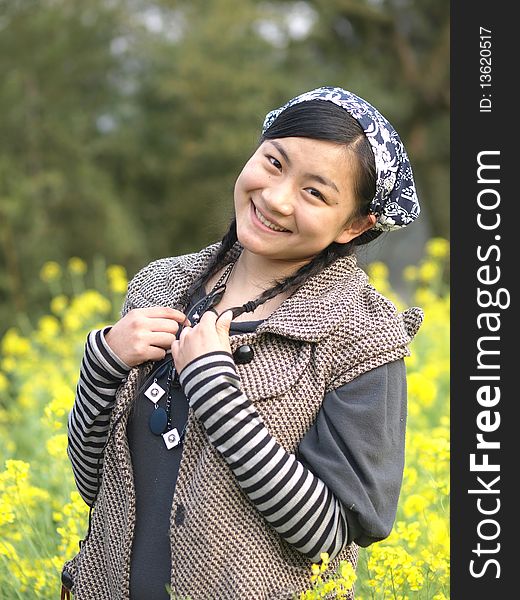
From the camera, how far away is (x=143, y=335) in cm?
195

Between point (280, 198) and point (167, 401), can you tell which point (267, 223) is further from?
point (167, 401)

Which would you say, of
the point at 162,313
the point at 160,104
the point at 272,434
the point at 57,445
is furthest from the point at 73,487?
the point at 160,104

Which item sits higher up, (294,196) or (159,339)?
(294,196)

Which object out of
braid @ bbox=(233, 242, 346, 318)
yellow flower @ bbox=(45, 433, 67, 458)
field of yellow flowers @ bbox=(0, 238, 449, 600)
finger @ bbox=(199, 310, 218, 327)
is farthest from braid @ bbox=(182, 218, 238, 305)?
yellow flower @ bbox=(45, 433, 67, 458)

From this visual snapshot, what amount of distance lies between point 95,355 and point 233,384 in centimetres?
34

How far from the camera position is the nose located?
1922mm

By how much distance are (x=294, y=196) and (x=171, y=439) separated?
548 mm

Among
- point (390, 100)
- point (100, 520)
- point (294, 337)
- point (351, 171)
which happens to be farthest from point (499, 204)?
point (390, 100)

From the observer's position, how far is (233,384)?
181 centimetres

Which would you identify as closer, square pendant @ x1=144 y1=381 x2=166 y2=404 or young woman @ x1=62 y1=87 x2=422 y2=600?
young woman @ x1=62 y1=87 x2=422 y2=600

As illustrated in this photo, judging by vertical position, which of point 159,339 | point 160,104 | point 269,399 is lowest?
point 269,399

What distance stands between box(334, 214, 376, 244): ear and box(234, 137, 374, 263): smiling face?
4 cm

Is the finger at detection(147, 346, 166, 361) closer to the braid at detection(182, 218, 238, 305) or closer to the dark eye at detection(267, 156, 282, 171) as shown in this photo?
the braid at detection(182, 218, 238, 305)

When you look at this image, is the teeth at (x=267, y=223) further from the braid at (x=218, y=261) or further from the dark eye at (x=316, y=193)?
the braid at (x=218, y=261)
